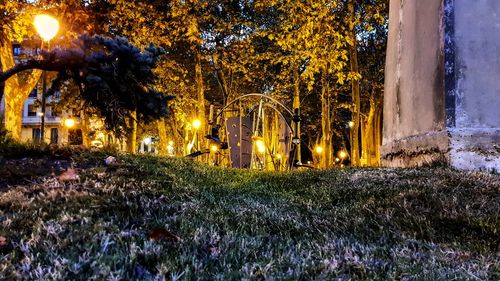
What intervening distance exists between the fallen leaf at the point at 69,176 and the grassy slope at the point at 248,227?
11 cm

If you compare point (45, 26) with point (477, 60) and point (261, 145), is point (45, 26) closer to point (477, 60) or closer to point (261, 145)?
point (261, 145)

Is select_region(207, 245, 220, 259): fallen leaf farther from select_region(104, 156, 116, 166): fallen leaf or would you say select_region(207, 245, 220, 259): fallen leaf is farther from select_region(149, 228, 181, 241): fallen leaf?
select_region(104, 156, 116, 166): fallen leaf

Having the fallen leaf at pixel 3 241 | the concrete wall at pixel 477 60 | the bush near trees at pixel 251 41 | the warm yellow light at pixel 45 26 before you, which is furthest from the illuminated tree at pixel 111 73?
the bush near trees at pixel 251 41

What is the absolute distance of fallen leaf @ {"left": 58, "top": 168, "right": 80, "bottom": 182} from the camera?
563cm

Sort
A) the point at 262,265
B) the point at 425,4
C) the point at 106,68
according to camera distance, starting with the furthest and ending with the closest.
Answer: the point at 425,4, the point at 106,68, the point at 262,265

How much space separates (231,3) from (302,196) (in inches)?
932

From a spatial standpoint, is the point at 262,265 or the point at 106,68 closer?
the point at 262,265

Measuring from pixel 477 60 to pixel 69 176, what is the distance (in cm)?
727

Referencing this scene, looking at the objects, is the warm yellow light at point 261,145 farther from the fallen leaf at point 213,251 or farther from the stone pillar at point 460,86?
the fallen leaf at point 213,251

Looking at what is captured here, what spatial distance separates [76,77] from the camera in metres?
5.48

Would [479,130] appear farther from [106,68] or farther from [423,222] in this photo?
[106,68]

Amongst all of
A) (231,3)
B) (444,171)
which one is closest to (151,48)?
(444,171)

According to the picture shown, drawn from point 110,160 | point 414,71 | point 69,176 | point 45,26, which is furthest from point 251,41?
point 69,176

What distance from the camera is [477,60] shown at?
7887mm
